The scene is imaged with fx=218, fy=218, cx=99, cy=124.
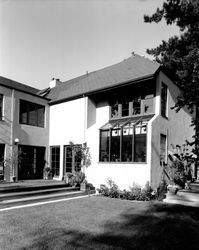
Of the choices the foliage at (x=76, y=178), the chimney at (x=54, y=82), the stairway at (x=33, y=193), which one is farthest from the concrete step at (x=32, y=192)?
the chimney at (x=54, y=82)

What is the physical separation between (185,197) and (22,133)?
9914 mm

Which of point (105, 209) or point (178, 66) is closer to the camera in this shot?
point (105, 209)

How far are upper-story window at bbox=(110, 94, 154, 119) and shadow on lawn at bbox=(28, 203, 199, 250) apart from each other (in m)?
6.20

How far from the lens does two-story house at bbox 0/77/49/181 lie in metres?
12.7

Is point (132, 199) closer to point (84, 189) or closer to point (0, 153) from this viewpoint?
point (84, 189)

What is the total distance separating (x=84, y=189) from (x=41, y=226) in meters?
5.87

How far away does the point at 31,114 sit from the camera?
574 inches

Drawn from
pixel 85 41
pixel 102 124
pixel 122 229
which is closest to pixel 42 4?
pixel 85 41

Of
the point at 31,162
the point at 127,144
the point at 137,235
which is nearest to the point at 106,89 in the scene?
the point at 127,144

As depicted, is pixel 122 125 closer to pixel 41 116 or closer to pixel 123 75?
pixel 123 75

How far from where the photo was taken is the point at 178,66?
13.8m

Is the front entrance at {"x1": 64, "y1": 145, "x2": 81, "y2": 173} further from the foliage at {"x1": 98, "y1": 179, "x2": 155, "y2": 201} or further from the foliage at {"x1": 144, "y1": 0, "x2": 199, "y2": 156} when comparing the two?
the foliage at {"x1": 144, "y1": 0, "x2": 199, "y2": 156}

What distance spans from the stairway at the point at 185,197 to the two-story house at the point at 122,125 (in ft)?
2.99

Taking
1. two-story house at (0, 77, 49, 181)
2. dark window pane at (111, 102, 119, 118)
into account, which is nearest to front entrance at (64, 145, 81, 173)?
two-story house at (0, 77, 49, 181)
